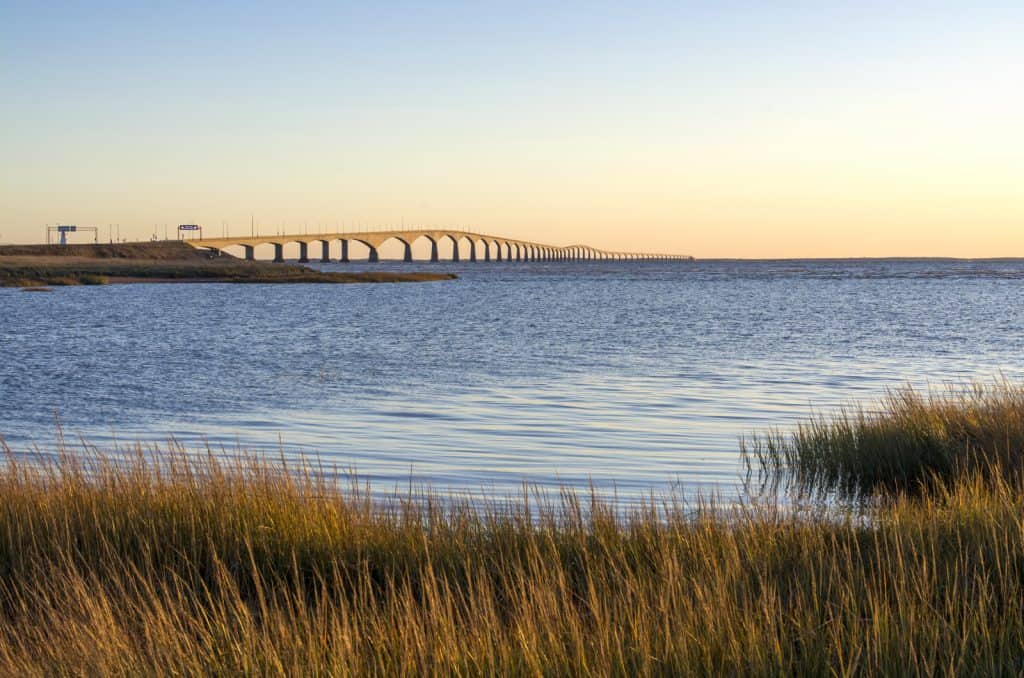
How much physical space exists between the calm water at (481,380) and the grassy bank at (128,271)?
42068 millimetres

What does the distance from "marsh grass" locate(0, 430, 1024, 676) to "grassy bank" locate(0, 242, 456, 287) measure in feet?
260

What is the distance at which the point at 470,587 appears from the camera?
5379 millimetres

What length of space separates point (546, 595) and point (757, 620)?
1.12 m

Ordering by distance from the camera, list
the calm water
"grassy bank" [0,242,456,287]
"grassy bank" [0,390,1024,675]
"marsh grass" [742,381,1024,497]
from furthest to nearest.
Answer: "grassy bank" [0,242,456,287] → the calm water → "marsh grass" [742,381,1024,497] → "grassy bank" [0,390,1024,675]

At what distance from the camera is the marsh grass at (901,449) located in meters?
10.6

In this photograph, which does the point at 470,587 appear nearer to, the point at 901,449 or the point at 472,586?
the point at 472,586

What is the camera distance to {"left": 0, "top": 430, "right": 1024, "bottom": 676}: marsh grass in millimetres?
4484

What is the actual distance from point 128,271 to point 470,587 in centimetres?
10097

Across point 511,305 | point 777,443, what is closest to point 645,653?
point 777,443

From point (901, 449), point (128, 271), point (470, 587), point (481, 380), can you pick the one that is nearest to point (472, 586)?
point (470, 587)

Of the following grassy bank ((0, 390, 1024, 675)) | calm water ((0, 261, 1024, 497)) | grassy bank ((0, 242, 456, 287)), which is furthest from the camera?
grassy bank ((0, 242, 456, 287))

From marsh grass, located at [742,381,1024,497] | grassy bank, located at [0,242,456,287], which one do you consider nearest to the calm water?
marsh grass, located at [742,381,1024,497]

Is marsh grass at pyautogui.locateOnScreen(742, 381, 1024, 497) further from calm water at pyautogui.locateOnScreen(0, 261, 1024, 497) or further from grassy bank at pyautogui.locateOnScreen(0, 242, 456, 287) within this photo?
grassy bank at pyautogui.locateOnScreen(0, 242, 456, 287)

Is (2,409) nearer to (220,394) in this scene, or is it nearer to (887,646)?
(220,394)
